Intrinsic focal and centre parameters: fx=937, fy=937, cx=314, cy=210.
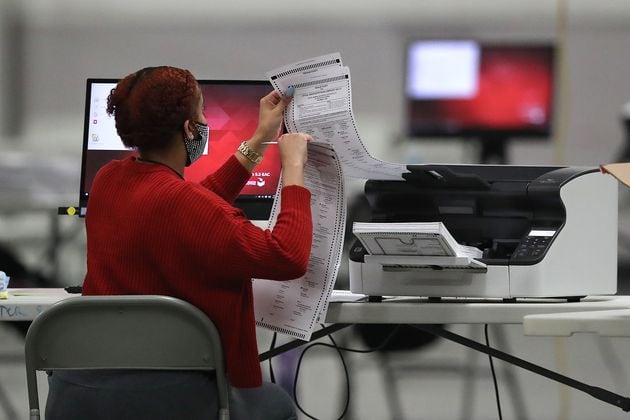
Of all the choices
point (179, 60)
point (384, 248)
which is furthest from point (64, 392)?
point (179, 60)

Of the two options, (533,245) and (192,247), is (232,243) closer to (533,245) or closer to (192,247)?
(192,247)

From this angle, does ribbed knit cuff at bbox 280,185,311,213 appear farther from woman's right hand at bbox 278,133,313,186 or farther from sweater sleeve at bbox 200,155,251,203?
sweater sleeve at bbox 200,155,251,203

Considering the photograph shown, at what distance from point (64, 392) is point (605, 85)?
2.68 metres

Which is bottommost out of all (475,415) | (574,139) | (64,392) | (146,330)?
(475,415)

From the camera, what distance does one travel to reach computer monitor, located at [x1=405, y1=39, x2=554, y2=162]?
355cm

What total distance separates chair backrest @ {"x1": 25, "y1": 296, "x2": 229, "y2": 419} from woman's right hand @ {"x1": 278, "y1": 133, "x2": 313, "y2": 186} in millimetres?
315

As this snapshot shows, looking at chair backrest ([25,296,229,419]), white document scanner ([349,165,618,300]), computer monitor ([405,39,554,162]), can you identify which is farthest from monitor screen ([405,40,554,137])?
chair backrest ([25,296,229,419])

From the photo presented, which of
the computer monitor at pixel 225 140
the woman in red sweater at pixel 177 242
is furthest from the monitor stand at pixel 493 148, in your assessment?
the woman in red sweater at pixel 177 242

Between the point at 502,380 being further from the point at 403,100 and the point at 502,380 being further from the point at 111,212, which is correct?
the point at 111,212

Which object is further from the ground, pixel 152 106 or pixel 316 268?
pixel 152 106

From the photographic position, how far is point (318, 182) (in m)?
1.82

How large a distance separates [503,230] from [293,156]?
56cm

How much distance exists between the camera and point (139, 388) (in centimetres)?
157

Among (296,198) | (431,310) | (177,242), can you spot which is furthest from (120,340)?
(431,310)
